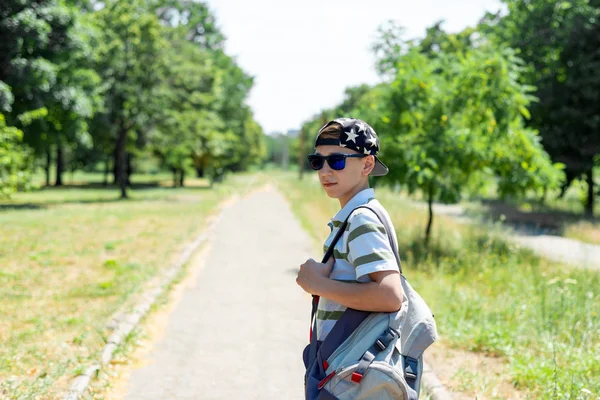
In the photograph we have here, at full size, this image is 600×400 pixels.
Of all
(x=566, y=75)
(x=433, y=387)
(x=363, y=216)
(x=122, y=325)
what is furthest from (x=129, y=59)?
(x=363, y=216)

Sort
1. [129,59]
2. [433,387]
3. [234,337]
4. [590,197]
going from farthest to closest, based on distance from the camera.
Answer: [129,59] < [590,197] < [234,337] < [433,387]

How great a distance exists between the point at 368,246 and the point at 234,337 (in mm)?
4805

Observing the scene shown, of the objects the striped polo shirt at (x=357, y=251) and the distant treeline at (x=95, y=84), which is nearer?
the striped polo shirt at (x=357, y=251)

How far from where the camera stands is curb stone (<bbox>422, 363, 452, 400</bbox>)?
15.2 ft

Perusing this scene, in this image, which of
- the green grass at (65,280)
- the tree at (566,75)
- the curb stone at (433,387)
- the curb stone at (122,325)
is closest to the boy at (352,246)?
the curb stone at (433,387)

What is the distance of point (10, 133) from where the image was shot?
12.9 meters

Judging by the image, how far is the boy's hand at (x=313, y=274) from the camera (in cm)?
235

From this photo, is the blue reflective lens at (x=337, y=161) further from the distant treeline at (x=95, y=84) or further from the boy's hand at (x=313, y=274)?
the distant treeline at (x=95, y=84)

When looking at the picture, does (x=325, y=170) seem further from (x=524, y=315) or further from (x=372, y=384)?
(x=524, y=315)

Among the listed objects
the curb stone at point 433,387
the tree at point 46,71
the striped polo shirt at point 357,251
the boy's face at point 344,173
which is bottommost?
the curb stone at point 433,387

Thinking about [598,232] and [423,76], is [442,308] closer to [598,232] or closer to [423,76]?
[423,76]

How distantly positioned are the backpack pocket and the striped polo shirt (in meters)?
0.24

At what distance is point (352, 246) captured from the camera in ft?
7.42

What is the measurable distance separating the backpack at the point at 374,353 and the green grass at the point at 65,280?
3.20m
